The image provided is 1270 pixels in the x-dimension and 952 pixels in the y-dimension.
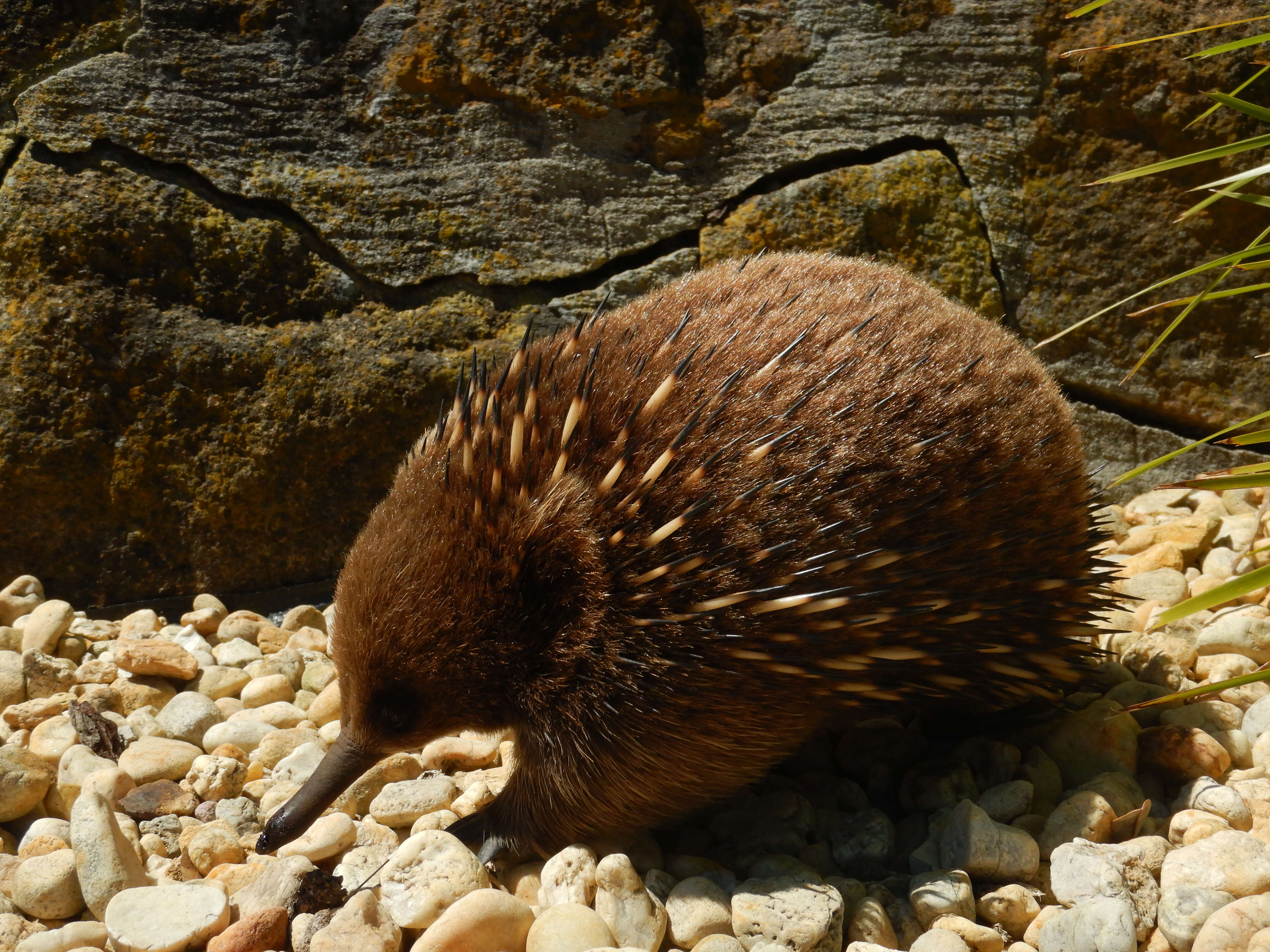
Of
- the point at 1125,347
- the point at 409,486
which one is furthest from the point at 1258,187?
the point at 409,486

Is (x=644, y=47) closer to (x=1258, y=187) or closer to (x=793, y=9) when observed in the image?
(x=793, y=9)

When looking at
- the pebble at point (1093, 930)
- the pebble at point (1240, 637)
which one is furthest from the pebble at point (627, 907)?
the pebble at point (1240, 637)

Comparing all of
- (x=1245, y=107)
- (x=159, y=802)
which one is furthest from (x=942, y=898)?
(x=159, y=802)

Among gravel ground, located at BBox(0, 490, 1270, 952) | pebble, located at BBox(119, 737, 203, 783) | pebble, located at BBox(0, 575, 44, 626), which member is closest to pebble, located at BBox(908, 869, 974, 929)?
gravel ground, located at BBox(0, 490, 1270, 952)

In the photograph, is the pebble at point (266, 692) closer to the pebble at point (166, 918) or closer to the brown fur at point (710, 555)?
the brown fur at point (710, 555)

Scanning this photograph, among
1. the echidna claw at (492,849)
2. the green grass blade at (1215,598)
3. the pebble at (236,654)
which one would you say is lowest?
the pebble at (236,654)
